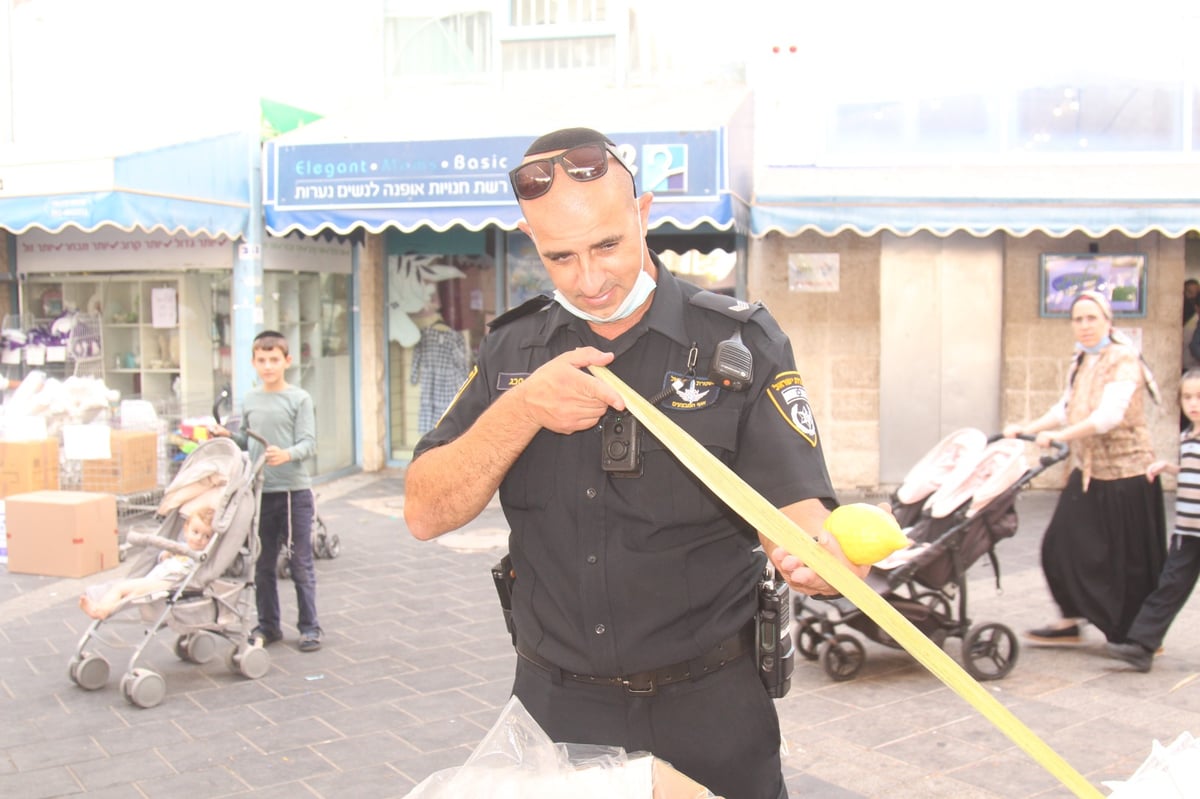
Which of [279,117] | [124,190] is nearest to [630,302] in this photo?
[124,190]

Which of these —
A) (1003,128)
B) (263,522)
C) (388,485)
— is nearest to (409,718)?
(263,522)

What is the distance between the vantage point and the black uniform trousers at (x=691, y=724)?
238 centimetres

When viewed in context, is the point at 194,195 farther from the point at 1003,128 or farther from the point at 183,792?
the point at 1003,128

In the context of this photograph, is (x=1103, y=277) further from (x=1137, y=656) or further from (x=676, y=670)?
(x=676, y=670)

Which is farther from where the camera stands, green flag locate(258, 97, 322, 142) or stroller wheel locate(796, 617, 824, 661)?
green flag locate(258, 97, 322, 142)

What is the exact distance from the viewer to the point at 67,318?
1162cm

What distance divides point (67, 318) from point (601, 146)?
35.1ft

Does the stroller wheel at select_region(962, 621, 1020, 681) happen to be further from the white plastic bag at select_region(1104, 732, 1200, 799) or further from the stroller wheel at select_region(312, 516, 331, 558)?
the stroller wheel at select_region(312, 516, 331, 558)

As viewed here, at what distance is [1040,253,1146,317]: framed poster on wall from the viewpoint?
11133 mm

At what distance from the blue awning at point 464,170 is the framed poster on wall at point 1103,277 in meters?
3.17

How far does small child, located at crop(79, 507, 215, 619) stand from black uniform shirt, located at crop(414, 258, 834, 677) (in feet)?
12.8

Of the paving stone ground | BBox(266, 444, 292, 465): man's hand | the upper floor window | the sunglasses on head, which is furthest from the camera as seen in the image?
the upper floor window

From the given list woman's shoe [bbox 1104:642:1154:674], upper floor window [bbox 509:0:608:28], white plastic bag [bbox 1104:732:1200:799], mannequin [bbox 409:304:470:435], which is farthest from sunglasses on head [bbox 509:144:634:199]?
upper floor window [bbox 509:0:608:28]

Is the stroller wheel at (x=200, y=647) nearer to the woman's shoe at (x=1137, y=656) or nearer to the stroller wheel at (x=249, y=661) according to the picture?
the stroller wheel at (x=249, y=661)
